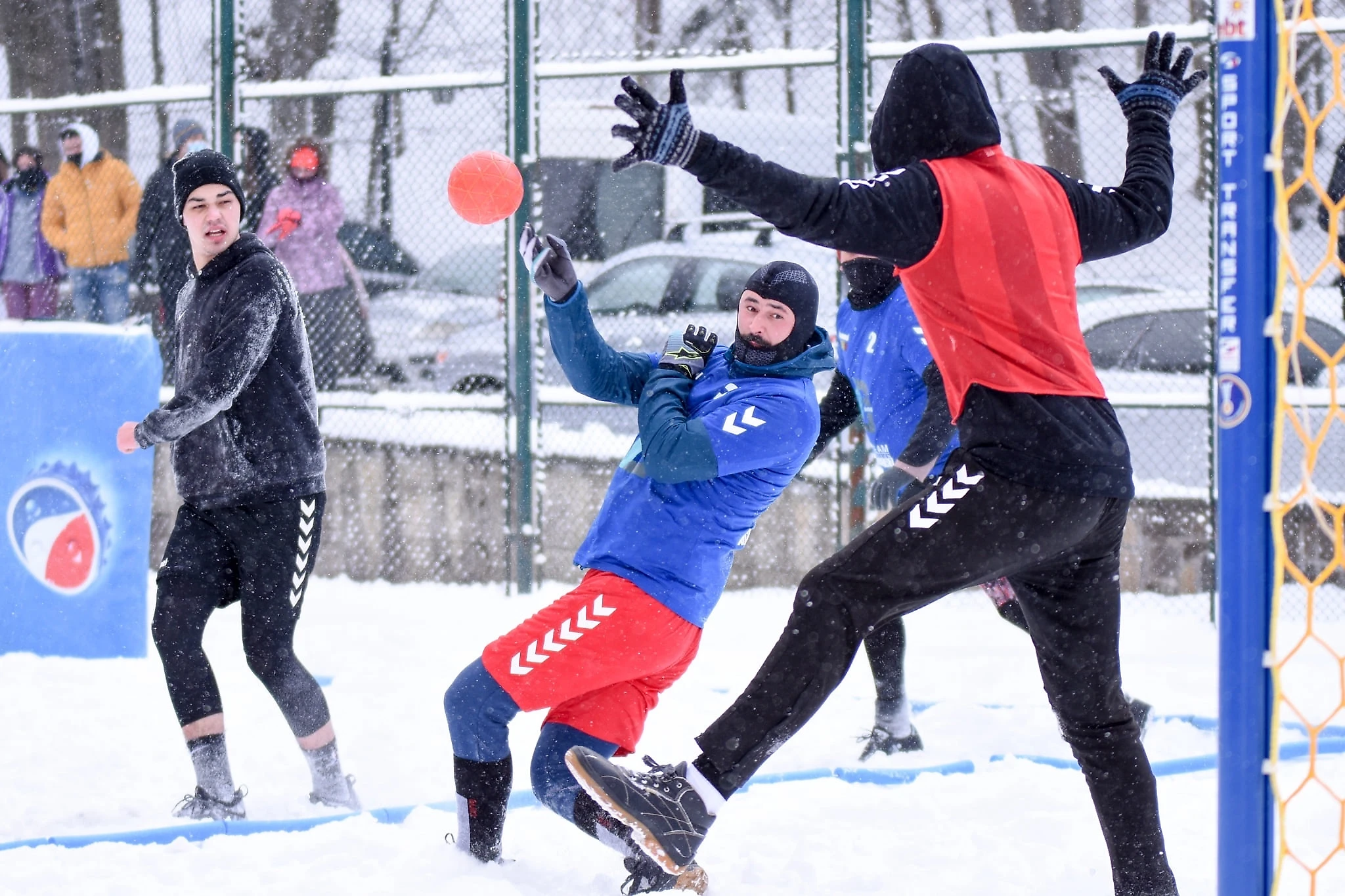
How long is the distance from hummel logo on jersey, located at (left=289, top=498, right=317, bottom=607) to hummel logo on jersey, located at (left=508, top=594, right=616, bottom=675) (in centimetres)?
106

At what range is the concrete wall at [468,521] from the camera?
7.05 m

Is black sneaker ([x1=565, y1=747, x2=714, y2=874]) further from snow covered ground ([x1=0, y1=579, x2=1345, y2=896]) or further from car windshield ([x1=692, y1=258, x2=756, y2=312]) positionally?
car windshield ([x1=692, y1=258, x2=756, y2=312])

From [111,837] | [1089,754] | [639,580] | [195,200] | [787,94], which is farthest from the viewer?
[787,94]

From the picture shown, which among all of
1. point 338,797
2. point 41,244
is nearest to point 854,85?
point 338,797

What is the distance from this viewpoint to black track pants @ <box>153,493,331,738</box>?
364cm

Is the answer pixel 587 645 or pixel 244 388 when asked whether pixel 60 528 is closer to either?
pixel 244 388

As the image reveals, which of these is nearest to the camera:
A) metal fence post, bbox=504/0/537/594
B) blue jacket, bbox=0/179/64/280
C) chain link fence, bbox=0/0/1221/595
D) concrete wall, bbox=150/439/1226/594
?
chain link fence, bbox=0/0/1221/595

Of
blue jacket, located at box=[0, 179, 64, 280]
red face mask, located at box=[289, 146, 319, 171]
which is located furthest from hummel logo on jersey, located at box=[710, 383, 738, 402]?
blue jacket, located at box=[0, 179, 64, 280]

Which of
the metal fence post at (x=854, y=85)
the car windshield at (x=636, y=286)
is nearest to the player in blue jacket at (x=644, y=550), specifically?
the metal fence post at (x=854, y=85)

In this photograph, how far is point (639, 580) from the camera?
9.89ft

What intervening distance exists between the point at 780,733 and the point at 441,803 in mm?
1551

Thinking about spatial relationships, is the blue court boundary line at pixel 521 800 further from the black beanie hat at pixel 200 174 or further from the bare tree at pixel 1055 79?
the bare tree at pixel 1055 79

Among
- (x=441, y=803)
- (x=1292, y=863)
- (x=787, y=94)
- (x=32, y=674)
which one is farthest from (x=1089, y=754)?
(x=787, y=94)

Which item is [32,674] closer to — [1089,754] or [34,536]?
[34,536]
